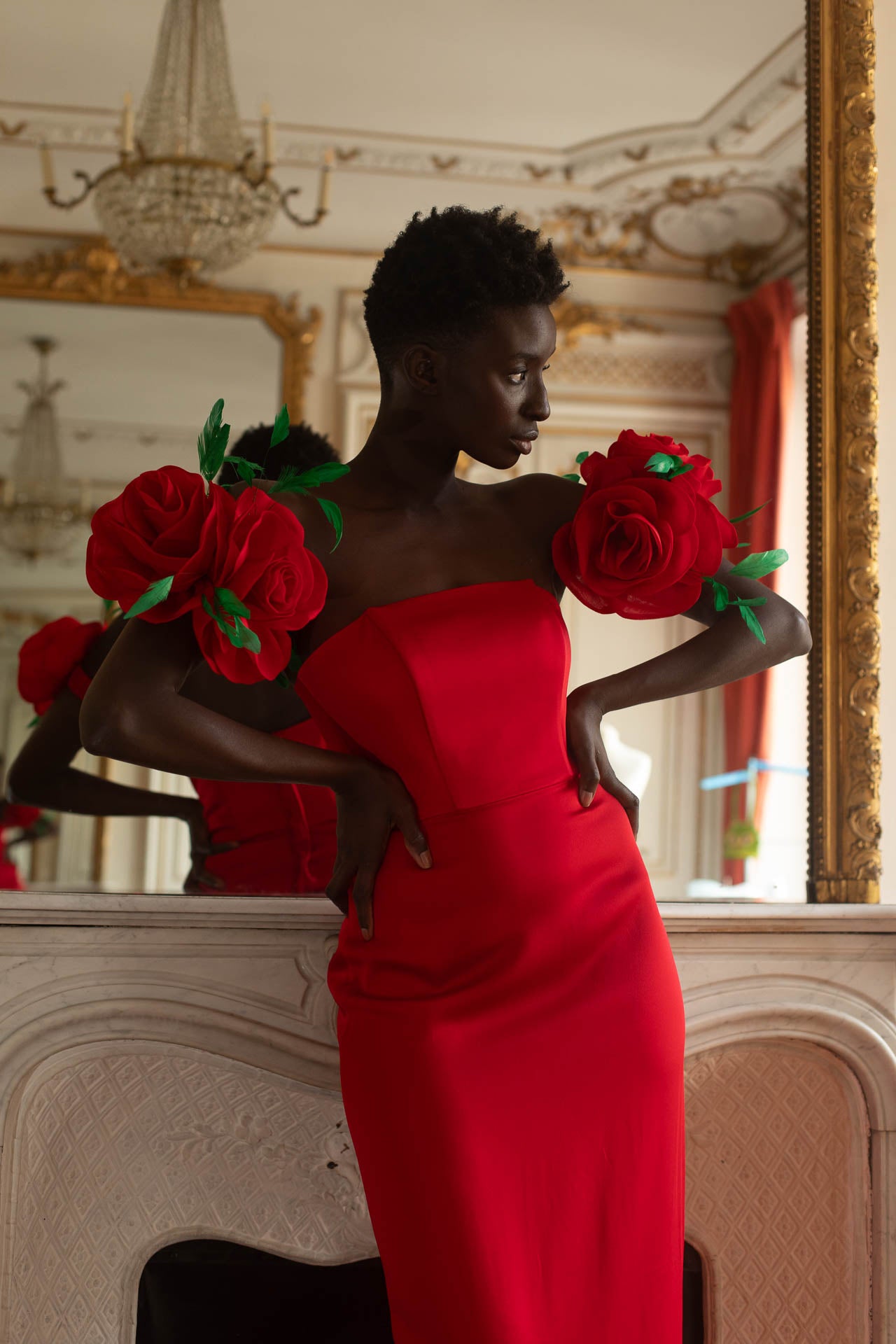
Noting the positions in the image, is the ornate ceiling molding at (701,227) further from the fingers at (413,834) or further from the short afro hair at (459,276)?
A: the fingers at (413,834)

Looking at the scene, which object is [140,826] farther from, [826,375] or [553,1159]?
[826,375]

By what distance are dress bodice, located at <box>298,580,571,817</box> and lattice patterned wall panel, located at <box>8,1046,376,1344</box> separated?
2.18 feet

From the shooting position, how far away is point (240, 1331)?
66.5 inches

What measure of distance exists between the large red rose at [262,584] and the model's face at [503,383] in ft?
0.72

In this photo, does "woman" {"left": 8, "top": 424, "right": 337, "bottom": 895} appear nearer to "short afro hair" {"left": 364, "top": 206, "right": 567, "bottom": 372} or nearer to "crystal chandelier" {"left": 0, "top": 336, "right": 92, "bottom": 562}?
"crystal chandelier" {"left": 0, "top": 336, "right": 92, "bottom": 562}

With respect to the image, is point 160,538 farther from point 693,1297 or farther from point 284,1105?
point 693,1297

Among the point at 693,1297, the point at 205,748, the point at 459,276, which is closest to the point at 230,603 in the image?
the point at 205,748

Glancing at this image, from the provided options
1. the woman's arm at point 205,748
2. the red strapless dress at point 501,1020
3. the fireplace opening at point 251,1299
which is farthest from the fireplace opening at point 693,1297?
the woman's arm at point 205,748

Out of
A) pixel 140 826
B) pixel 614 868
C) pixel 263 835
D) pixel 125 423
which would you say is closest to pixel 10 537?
pixel 125 423

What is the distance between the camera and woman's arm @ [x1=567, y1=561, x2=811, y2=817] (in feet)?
4.69

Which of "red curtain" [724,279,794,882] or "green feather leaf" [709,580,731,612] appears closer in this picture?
"green feather leaf" [709,580,731,612]

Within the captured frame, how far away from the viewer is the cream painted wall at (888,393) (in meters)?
2.07

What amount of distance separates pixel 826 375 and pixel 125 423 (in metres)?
1.21

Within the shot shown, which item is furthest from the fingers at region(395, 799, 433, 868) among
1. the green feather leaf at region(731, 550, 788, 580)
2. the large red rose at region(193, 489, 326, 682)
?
the green feather leaf at region(731, 550, 788, 580)
